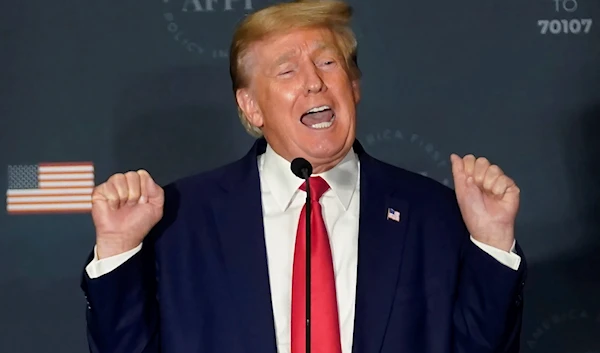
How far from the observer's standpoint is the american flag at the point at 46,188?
243cm

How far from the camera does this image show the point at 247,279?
1.66 metres

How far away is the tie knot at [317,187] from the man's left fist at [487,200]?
0.85ft

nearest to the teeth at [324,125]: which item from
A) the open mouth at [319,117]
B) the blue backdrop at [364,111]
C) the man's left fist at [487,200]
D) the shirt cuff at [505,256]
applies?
the open mouth at [319,117]

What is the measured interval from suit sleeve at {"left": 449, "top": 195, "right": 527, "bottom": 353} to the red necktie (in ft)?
0.73

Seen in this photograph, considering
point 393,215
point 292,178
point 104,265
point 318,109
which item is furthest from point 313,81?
point 104,265

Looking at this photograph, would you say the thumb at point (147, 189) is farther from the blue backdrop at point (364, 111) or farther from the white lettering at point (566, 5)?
the white lettering at point (566, 5)

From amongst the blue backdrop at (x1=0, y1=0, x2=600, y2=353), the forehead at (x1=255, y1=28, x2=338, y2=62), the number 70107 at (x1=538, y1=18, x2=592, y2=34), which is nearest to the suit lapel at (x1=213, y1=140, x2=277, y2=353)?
the forehead at (x1=255, y1=28, x2=338, y2=62)

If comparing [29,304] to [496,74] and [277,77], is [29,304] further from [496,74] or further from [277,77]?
[496,74]

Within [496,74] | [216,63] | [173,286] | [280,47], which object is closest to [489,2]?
[496,74]

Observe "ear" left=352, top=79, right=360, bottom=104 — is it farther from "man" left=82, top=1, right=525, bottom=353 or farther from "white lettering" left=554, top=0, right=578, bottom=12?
"white lettering" left=554, top=0, right=578, bottom=12

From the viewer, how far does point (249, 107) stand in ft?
6.22

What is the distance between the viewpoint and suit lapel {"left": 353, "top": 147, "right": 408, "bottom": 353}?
165 cm

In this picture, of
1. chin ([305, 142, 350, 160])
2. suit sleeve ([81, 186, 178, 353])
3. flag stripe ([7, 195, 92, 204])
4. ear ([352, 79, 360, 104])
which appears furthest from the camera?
flag stripe ([7, 195, 92, 204])

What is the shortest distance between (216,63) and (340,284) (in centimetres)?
95
